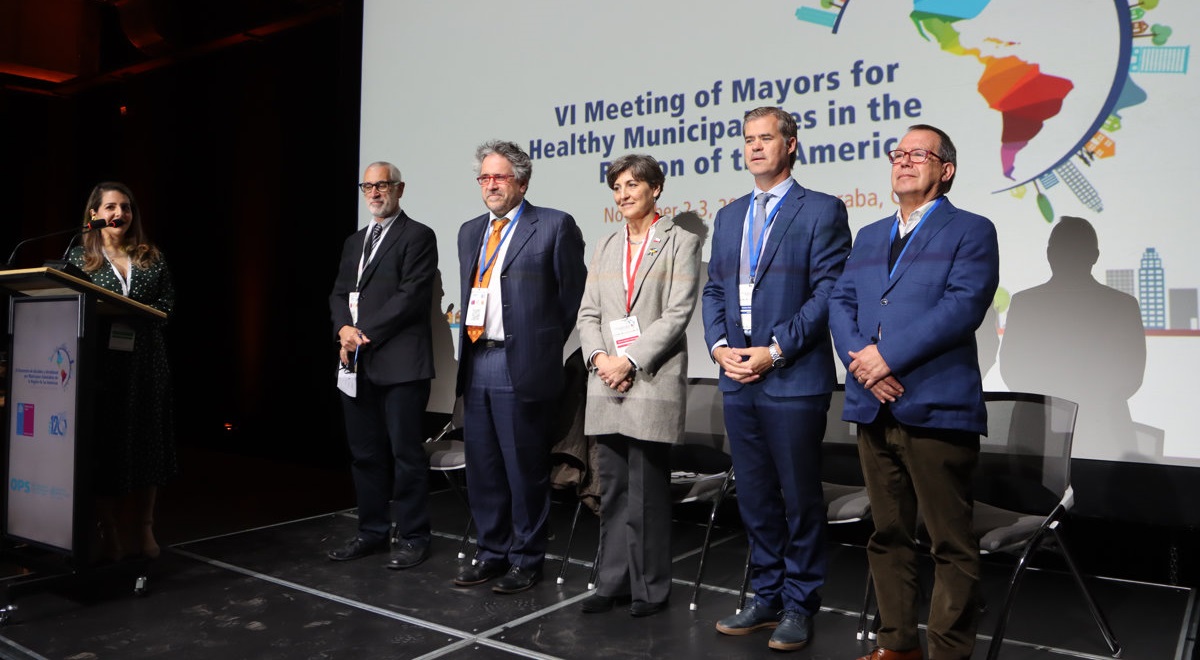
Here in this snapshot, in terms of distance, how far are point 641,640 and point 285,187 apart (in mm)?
5043

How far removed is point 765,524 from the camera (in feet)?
10.0

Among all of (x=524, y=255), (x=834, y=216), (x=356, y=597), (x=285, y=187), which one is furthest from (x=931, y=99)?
(x=285, y=187)

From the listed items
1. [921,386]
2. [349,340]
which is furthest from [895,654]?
[349,340]

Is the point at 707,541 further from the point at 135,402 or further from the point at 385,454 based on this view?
the point at 135,402

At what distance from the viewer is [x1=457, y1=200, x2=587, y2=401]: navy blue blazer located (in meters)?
3.54

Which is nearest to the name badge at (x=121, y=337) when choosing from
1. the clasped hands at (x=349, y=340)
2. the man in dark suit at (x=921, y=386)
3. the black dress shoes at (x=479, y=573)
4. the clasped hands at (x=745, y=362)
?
the clasped hands at (x=349, y=340)

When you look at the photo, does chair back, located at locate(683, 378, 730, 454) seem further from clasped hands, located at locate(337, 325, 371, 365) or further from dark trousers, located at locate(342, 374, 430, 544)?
clasped hands, located at locate(337, 325, 371, 365)

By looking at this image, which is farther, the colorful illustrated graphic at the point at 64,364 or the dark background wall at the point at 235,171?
the dark background wall at the point at 235,171

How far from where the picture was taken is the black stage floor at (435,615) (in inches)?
114

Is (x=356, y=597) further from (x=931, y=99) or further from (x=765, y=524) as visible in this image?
(x=931, y=99)

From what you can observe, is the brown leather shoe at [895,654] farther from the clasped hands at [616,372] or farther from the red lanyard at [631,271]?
the red lanyard at [631,271]

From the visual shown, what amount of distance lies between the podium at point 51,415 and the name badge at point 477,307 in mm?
1179

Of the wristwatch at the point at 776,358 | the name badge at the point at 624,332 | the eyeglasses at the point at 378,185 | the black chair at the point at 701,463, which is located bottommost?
the black chair at the point at 701,463

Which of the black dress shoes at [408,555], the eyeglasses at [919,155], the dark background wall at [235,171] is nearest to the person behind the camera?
the eyeglasses at [919,155]
